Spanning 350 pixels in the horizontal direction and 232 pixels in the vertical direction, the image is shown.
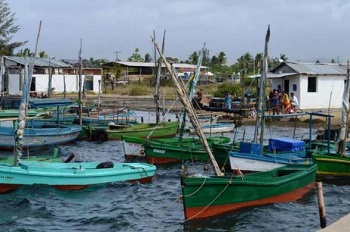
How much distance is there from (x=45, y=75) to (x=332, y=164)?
49737mm

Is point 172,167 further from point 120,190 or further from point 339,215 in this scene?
point 339,215

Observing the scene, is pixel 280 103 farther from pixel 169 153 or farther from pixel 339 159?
pixel 339 159

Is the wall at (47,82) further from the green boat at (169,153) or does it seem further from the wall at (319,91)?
the green boat at (169,153)

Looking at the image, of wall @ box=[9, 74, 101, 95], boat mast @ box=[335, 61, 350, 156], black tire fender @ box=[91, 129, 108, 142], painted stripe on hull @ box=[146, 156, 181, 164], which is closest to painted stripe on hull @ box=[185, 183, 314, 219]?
boat mast @ box=[335, 61, 350, 156]

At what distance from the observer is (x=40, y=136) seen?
31781mm

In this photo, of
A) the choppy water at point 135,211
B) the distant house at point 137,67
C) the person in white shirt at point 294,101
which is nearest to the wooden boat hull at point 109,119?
the person in white shirt at point 294,101

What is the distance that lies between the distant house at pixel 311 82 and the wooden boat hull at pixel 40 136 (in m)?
19.0

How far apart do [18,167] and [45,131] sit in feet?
42.3

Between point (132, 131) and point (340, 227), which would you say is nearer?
point (340, 227)

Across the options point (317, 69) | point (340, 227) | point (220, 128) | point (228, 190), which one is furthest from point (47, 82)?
point (340, 227)

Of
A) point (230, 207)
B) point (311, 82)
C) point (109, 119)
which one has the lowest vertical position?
point (230, 207)

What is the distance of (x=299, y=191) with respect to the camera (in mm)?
18672

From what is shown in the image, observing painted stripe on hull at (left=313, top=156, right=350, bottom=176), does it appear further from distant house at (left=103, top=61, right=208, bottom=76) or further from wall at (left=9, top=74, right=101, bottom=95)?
distant house at (left=103, top=61, right=208, bottom=76)

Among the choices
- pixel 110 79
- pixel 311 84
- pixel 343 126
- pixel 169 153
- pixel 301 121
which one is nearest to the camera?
pixel 343 126
